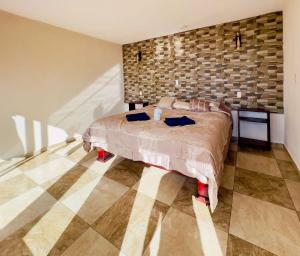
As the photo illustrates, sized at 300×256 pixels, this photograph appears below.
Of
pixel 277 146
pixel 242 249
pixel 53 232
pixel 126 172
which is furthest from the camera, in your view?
pixel 277 146

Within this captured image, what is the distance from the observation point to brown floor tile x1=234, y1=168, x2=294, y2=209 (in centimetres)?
185

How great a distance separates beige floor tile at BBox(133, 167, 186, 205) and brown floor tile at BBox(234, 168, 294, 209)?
0.71m

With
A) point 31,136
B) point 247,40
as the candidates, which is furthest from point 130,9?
point 31,136

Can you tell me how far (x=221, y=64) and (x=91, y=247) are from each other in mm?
3799

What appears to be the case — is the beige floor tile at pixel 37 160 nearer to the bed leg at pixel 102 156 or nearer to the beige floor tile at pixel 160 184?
the bed leg at pixel 102 156

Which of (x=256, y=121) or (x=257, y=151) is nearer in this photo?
(x=257, y=151)

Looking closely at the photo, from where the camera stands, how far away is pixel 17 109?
3.05 m

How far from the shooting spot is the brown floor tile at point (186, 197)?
178 centimetres

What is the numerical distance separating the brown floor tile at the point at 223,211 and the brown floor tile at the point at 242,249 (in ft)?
0.42

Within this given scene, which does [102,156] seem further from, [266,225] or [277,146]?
[277,146]

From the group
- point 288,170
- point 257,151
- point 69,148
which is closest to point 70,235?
point 69,148

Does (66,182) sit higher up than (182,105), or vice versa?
(182,105)

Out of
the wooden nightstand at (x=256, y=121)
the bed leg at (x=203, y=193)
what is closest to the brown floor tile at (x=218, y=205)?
the bed leg at (x=203, y=193)

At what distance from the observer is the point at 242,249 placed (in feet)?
4.35
